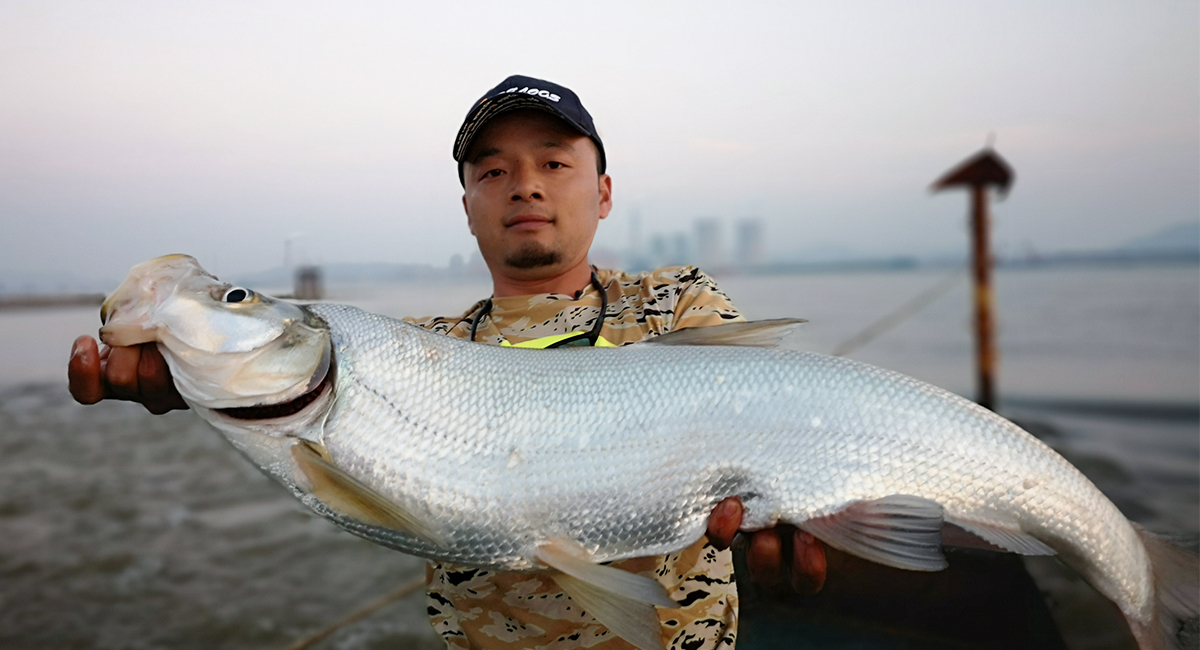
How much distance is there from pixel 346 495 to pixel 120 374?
2.25 feet

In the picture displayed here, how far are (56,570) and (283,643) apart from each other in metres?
3.42

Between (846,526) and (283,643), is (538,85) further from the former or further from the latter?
(283,643)

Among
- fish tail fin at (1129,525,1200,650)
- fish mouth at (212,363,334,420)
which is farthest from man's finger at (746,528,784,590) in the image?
fish mouth at (212,363,334,420)

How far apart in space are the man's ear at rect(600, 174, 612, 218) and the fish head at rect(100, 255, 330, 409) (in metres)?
1.75

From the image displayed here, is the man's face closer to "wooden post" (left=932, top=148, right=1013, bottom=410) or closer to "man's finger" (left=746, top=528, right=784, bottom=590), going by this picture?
"man's finger" (left=746, top=528, right=784, bottom=590)

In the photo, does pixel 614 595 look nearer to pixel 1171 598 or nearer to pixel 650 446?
pixel 650 446

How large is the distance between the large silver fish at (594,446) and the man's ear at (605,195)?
139 centimetres

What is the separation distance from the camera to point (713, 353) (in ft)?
6.64

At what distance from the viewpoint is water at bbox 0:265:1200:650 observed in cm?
Answer: 624

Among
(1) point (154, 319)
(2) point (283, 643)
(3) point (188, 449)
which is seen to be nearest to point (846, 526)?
(1) point (154, 319)

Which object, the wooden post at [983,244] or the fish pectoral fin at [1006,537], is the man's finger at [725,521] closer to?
the fish pectoral fin at [1006,537]

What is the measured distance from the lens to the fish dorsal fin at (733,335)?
2098 millimetres

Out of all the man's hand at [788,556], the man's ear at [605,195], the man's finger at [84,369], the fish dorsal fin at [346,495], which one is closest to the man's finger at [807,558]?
the man's hand at [788,556]

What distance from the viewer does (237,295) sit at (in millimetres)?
1850
